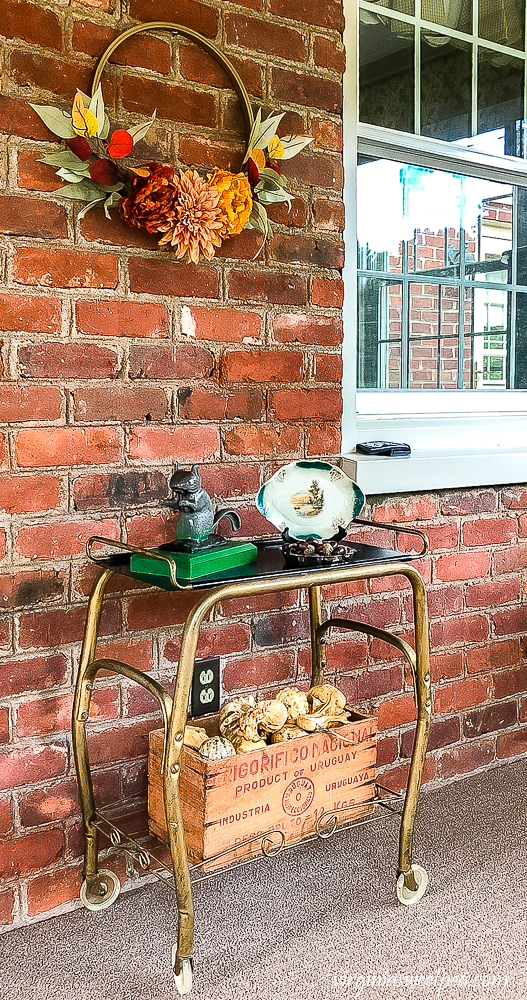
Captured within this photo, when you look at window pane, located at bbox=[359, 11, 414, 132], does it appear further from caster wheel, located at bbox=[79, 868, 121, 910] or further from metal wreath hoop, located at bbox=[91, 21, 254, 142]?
caster wheel, located at bbox=[79, 868, 121, 910]

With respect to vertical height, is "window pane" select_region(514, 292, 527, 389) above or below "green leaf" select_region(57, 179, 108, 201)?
below

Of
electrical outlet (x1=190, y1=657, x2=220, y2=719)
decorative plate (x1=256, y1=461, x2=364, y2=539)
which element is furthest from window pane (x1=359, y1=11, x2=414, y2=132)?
electrical outlet (x1=190, y1=657, x2=220, y2=719)

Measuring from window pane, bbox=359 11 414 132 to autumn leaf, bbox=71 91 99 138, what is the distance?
872 millimetres

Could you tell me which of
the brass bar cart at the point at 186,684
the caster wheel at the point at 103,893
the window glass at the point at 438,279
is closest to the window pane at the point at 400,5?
the window glass at the point at 438,279

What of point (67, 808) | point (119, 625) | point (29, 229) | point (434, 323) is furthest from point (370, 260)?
point (67, 808)

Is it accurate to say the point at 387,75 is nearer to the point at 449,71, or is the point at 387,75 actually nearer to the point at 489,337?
the point at 449,71

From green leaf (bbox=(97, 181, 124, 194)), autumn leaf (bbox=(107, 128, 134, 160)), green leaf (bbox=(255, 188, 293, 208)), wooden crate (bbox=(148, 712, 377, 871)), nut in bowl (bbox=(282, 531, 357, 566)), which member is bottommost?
wooden crate (bbox=(148, 712, 377, 871))

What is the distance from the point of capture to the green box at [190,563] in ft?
4.86

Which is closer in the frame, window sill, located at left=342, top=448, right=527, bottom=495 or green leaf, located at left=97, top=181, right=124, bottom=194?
green leaf, located at left=97, top=181, right=124, bottom=194

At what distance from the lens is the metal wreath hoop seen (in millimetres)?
1634

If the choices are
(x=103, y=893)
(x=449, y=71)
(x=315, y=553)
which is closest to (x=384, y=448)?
(x=315, y=553)

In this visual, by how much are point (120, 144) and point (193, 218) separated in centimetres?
19

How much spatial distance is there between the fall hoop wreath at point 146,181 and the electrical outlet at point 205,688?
0.89 m

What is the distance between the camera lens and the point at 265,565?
63.1 inches
